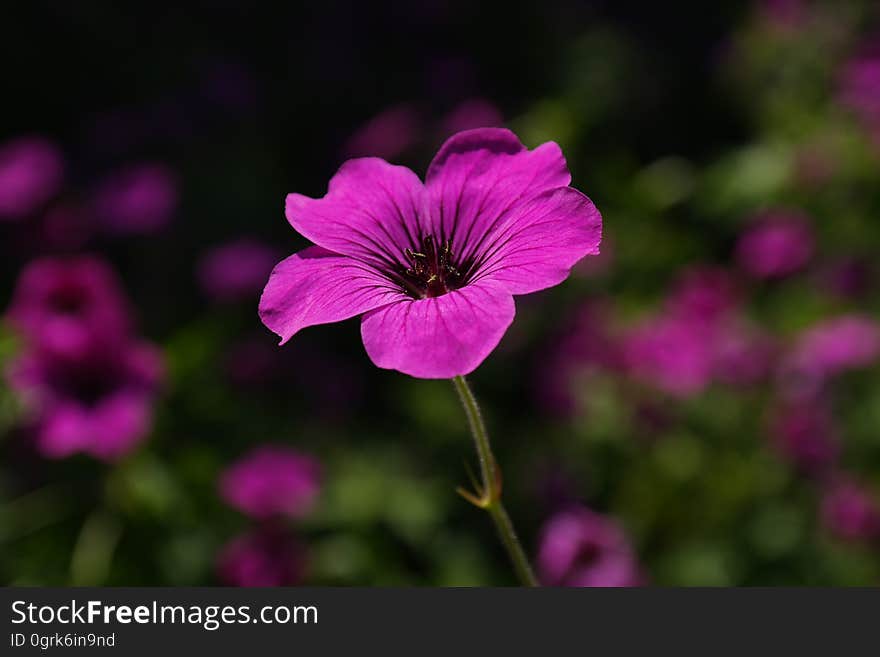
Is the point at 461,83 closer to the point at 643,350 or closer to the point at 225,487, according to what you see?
the point at 643,350

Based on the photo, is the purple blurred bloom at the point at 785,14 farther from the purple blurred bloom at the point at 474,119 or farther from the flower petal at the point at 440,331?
the flower petal at the point at 440,331

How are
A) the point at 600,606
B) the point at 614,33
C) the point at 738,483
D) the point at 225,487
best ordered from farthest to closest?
the point at 614,33
the point at 738,483
the point at 225,487
the point at 600,606

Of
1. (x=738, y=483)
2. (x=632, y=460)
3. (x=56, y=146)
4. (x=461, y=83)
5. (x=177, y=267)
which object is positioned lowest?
(x=738, y=483)

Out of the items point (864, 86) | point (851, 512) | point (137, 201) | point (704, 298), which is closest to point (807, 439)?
point (851, 512)

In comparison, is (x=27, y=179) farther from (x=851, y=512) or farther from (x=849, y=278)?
(x=851, y=512)

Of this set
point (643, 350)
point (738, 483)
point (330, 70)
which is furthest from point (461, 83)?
point (738, 483)

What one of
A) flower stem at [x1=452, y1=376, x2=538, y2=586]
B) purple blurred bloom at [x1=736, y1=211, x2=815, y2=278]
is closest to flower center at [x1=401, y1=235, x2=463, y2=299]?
flower stem at [x1=452, y1=376, x2=538, y2=586]

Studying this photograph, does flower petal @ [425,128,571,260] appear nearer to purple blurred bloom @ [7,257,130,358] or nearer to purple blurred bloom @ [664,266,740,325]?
purple blurred bloom @ [7,257,130,358]
